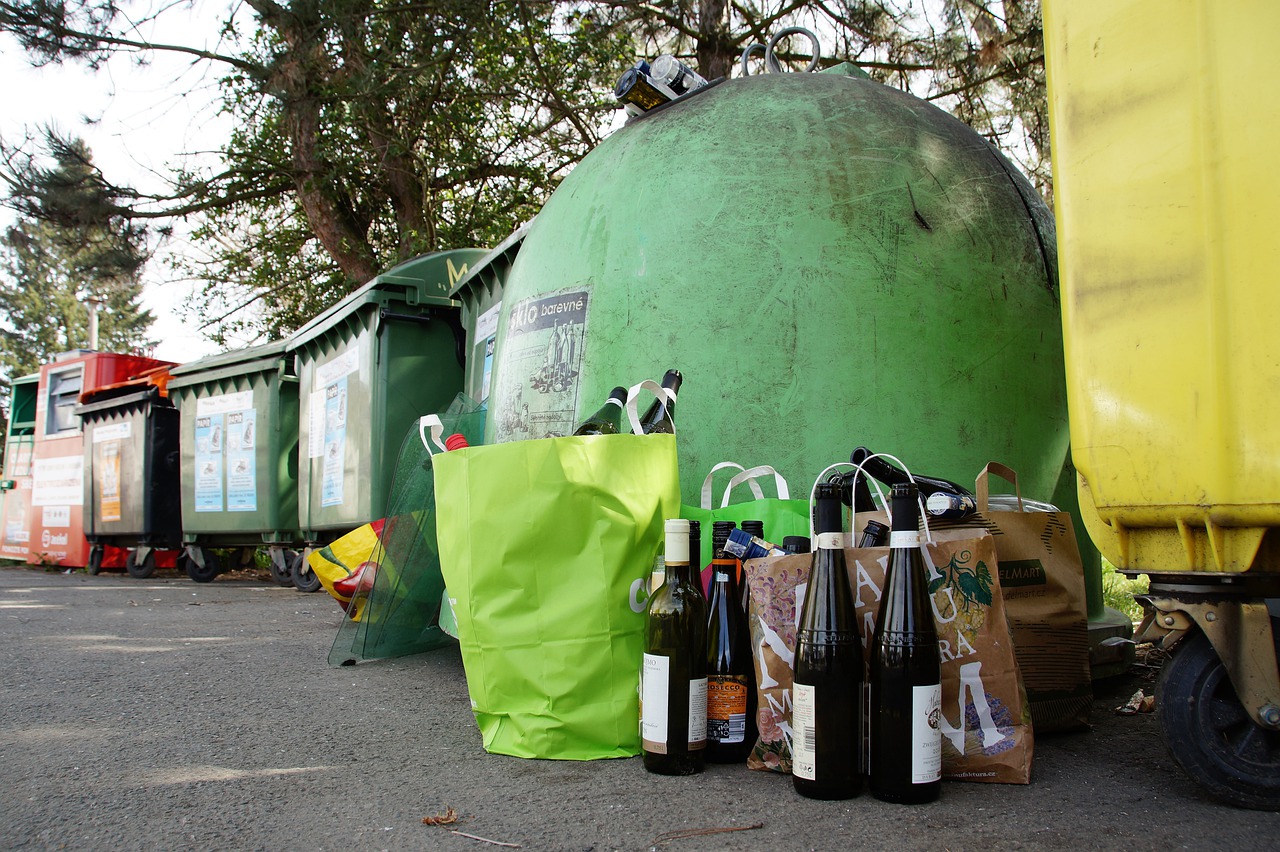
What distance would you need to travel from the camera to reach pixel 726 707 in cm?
227

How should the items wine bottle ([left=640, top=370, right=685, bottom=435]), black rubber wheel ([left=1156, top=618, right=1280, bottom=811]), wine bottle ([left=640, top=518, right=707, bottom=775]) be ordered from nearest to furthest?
black rubber wheel ([left=1156, top=618, right=1280, bottom=811]), wine bottle ([left=640, top=518, right=707, bottom=775]), wine bottle ([left=640, top=370, right=685, bottom=435])

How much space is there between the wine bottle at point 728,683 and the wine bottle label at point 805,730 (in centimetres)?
28

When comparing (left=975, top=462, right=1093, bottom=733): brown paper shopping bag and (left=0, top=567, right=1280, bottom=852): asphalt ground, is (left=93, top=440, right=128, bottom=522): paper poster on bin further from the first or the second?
(left=975, top=462, right=1093, bottom=733): brown paper shopping bag

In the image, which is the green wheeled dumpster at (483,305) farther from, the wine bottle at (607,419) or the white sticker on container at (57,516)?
the white sticker on container at (57,516)

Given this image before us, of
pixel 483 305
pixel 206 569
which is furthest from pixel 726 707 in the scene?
pixel 206 569

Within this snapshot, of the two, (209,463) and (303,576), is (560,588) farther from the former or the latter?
(209,463)

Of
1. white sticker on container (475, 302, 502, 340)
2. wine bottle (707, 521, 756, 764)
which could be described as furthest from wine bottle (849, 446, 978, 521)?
white sticker on container (475, 302, 502, 340)

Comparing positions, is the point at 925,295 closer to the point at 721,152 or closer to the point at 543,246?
the point at 721,152

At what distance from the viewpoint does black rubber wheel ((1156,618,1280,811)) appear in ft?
6.07

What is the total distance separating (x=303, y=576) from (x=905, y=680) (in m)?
6.98

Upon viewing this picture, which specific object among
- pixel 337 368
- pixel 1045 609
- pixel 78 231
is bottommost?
pixel 1045 609

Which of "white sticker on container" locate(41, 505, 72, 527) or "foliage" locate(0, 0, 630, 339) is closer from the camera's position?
"foliage" locate(0, 0, 630, 339)

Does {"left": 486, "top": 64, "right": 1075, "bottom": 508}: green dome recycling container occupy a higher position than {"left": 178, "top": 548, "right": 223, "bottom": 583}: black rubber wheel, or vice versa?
{"left": 486, "top": 64, "right": 1075, "bottom": 508}: green dome recycling container

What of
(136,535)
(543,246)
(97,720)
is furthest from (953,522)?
(136,535)
